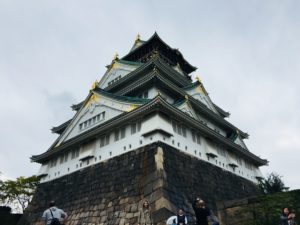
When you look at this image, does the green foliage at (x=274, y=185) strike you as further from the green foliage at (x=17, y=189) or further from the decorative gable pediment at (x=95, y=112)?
the green foliage at (x=17, y=189)

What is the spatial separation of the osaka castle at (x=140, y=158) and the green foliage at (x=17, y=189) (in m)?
6.91

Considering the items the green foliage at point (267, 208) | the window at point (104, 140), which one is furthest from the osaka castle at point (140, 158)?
the green foliage at point (267, 208)

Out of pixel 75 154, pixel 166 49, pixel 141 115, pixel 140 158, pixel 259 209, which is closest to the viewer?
pixel 259 209

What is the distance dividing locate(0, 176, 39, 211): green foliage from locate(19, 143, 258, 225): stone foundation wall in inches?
329

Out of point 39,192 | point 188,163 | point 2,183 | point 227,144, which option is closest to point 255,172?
point 227,144

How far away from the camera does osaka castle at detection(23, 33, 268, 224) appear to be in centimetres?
1495

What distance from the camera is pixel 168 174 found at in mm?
14914

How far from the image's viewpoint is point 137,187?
15.0 meters

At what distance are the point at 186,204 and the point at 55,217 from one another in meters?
8.41

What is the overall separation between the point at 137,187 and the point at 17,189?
18.3 m

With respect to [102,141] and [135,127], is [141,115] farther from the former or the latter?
[102,141]

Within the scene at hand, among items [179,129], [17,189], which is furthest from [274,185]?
[17,189]

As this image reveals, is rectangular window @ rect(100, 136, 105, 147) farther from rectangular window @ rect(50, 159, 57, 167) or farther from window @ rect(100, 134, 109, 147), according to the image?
rectangular window @ rect(50, 159, 57, 167)

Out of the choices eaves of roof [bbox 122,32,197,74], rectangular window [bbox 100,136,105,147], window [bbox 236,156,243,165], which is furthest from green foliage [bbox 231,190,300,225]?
eaves of roof [bbox 122,32,197,74]
